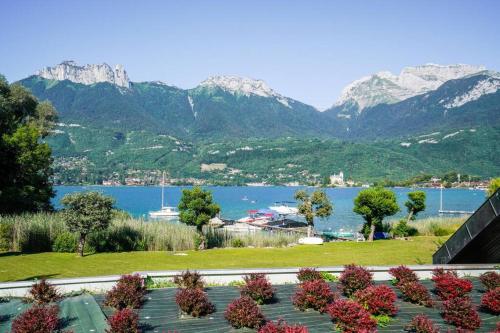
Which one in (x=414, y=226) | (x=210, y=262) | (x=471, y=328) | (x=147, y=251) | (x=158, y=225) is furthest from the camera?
(x=414, y=226)

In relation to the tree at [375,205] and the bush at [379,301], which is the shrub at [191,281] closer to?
the bush at [379,301]

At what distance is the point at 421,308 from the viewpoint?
355 inches

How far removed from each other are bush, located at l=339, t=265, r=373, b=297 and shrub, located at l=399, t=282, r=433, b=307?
31.5 inches

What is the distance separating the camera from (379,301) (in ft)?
27.0

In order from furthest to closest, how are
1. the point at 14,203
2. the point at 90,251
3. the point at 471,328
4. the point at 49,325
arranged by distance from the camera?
the point at 14,203 < the point at 90,251 < the point at 471,328 < the point at 49,325

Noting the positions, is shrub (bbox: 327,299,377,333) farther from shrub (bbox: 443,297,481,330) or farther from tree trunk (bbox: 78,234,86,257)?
tree trunk (bbox: 78,234,86,257)

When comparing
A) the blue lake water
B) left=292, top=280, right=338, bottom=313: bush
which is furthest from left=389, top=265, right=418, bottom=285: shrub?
the blue lake water

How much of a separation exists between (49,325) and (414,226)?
30.7 m

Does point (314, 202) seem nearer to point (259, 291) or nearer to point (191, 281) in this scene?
point (191, 281)

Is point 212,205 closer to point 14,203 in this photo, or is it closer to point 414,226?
point 14,203

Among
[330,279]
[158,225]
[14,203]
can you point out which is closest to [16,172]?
[14,203]

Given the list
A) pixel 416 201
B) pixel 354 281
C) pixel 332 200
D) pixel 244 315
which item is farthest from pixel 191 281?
pixel 332 200

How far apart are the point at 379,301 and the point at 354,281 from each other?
1.46 metres

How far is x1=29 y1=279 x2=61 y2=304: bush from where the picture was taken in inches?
333
